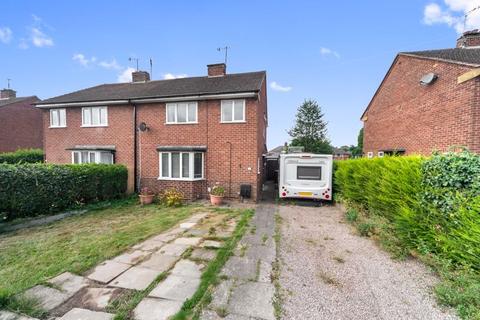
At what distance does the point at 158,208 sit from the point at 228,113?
585 cm

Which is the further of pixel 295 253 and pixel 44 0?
pixel 44 0

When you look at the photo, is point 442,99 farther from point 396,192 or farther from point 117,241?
point 117,241

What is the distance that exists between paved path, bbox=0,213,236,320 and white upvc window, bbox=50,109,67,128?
13088 mm

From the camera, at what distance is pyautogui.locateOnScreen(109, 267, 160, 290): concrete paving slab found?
3080 mm

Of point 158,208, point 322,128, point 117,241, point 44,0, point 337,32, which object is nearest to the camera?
point 117,241

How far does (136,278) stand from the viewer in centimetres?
330

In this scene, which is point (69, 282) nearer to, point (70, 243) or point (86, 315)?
point (86, 315)

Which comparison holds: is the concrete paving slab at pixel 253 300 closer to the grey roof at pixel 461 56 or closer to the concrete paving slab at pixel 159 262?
the concrete paving slab at pixel 159 262

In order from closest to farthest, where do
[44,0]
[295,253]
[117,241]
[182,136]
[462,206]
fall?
[462,206]
[295,253]
[117,241]
[44,0]
[182,136]

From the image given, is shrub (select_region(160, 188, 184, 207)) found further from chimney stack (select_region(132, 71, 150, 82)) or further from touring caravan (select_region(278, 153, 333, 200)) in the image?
chimney stack (select_region(132, 71, 150, 82))

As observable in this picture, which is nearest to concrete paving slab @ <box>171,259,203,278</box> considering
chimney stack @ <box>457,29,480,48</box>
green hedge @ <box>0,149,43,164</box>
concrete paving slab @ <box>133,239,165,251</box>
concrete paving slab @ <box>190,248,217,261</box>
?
concrete paving slab @ <box>190,248,217,261</box>

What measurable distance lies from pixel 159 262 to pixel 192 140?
312 inches

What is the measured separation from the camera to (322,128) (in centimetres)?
3772

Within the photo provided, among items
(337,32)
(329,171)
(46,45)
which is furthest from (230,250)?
(46,45)
